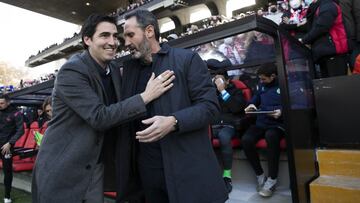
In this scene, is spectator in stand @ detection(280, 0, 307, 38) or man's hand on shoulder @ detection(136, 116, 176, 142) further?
spectator in stand @ detection(280, 0, 307, 38)

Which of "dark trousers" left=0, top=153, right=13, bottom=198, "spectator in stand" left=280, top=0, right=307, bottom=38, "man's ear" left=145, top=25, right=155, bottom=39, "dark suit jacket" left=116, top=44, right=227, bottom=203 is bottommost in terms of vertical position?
"dark trousers" left=0, top=153, right=13, bottom=198

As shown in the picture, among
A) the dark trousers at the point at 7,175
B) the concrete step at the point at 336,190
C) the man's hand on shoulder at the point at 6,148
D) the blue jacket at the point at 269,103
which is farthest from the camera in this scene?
the man's hand on shoulder at the point at 6,148

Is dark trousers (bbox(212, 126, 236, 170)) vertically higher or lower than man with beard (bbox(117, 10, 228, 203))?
lower

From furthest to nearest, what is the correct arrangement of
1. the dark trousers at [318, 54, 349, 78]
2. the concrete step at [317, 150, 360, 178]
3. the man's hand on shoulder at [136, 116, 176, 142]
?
1. the dark trousers at [318, 54, 349, 78]
2. the concrete step at [317, 150, 360, 178]
3. the man's hand on shoulder at [136, 116, 176, 142]

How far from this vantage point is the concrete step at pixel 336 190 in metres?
2.62

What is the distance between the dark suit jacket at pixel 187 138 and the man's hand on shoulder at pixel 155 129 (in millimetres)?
58

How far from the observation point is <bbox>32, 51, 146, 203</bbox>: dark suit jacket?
151 centimetres

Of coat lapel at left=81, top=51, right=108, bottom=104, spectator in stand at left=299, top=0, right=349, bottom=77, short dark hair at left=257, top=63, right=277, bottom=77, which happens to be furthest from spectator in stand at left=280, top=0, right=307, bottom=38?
coat lapel at left=81, top=51, right=108, bottom=104

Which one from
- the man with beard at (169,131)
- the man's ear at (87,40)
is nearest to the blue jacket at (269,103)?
the man with beard at (169,131)

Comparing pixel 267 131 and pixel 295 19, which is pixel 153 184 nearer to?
pixel 267 131

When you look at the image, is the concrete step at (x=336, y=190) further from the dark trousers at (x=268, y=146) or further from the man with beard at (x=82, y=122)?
the man with beard at (x=82, y=122)

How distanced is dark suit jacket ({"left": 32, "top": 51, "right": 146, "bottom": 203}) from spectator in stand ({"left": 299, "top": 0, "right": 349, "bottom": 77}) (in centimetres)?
293

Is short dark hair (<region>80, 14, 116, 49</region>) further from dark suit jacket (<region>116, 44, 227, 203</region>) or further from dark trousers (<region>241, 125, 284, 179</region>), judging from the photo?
dark trousers (<region>241, 125, 284, 179</region>)

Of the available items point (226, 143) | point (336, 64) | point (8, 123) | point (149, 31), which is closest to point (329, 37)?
point (336, 64)
